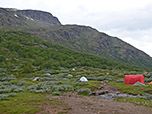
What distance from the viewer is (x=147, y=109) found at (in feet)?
43.9

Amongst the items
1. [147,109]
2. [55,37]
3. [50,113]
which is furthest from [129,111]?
[55,37]

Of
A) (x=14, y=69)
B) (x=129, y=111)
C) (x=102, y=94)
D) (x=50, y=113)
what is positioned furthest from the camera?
(x=14, y=69)

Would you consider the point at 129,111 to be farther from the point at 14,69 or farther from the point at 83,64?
the point at 83,64

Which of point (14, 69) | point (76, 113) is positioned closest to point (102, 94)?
point (76, 113)

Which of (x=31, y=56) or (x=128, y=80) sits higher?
(x=31, y=56)

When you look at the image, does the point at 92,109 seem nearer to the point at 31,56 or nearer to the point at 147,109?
the point at 147,109

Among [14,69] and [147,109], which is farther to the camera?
[14,69]

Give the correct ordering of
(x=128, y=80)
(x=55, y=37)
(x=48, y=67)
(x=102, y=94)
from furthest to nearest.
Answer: (x=55, y=37)
(x=48, y=67)
(x=128, y=80)
(x=102, y=94)

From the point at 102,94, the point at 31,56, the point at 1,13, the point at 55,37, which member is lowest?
the point at 102,94

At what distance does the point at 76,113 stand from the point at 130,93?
41.9ft

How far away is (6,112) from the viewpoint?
1184 centimetres

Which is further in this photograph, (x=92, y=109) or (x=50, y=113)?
(x=92, y=109)

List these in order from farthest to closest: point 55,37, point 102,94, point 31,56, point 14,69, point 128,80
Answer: point 55,37
point 31,56
point 14,69
point 128,80
point 102,94

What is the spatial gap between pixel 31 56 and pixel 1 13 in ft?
467
